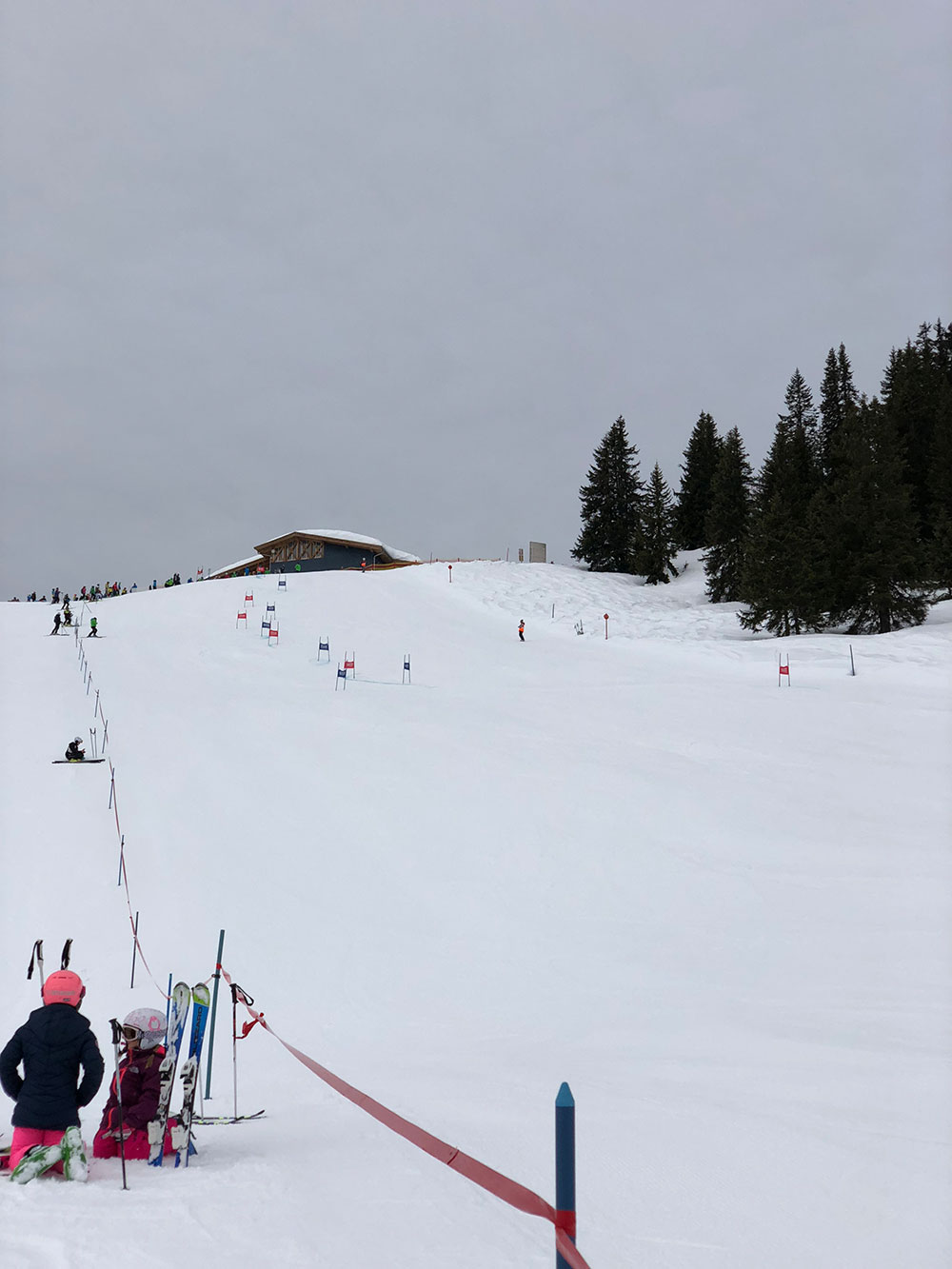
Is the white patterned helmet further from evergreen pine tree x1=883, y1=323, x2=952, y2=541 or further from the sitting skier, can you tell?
evergreen pine tree x1=883, y1=323, x2=952, y2=541

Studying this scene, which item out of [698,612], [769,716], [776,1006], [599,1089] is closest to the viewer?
[599,1089]

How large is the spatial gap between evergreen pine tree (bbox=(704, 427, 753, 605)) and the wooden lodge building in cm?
2350

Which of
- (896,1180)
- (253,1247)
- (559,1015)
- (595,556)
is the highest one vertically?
(595,556)

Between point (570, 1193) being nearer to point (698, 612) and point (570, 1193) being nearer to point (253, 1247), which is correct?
point (253, 1247)

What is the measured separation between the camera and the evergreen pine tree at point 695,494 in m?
71.0

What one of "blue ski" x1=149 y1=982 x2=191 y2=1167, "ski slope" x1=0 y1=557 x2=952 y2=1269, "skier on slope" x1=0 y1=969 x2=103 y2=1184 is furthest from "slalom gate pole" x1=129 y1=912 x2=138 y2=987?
"skier on slope" x1=0 y1=969 x2=103 y2=1184

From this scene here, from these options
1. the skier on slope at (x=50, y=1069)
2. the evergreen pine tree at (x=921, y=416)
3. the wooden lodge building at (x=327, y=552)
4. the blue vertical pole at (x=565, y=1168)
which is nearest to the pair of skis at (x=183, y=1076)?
the skier on slope at (x=50, y=1069)

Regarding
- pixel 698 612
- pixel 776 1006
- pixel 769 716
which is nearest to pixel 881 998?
pixel 776 1006

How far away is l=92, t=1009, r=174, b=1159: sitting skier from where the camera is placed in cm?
523

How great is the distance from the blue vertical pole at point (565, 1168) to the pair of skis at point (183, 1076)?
3404 mm

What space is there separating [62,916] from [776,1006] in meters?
9.27

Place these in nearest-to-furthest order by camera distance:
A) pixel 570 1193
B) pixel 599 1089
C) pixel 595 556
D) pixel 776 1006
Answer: pixel 570 1193
pixel 599 1089
pixel 776 1006
pixel 595 556

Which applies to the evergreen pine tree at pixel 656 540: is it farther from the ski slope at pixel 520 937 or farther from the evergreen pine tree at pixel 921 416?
the ski slope at pixel 520 937

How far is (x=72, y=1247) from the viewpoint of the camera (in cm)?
352
